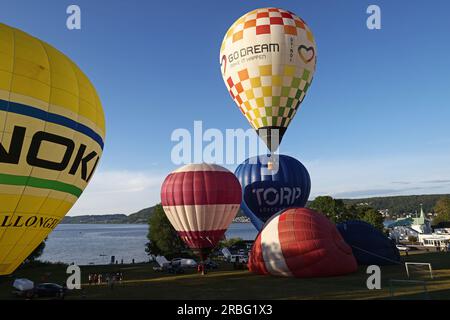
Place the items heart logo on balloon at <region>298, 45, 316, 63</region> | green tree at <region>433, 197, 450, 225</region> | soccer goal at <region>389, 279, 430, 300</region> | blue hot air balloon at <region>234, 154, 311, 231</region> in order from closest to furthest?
1. soccer goal at <region>389, 279, 430, 300</region>
2. heart logo on balloon at <region>298, 45, 316, 63</region>
3. blue hot air balloon at <region>234, 154, 311, 231</region>
4. green tree at <region>433, 197, 450, 225</region>

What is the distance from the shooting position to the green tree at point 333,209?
204 feet

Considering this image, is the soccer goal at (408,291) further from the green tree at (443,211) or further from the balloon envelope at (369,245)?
the green tree at (443,211)

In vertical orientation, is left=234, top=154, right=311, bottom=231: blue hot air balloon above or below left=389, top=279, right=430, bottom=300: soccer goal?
above

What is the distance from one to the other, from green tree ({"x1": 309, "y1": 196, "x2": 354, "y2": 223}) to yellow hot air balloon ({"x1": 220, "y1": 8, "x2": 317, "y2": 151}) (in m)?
37.7

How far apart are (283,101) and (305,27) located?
572cm

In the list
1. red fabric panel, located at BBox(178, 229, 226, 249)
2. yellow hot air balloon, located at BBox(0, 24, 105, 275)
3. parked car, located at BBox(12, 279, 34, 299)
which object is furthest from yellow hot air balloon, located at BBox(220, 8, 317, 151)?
parked car, located at BBox(12, 279, 34, 299)

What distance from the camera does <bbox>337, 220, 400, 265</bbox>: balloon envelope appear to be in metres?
27.3

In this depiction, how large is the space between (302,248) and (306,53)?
13.7 meters

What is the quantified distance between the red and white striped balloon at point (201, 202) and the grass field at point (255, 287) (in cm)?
273

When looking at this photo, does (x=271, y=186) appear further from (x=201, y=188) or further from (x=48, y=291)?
(x=48, y=291)

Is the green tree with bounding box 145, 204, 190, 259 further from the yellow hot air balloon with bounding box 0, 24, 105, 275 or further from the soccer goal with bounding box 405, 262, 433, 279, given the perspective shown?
the yellow hot air balloon with bounding box 0, 24, 105, 275

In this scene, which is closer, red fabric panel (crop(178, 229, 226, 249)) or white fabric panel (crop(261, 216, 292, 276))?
white fabric panel (crop(261, 216, 292, 276))

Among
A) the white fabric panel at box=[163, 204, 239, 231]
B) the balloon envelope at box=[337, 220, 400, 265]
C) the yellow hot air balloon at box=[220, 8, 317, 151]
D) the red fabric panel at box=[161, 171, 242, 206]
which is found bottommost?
the balloon envelope at box=[337, 220, 400, 265]

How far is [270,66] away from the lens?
26.8m
